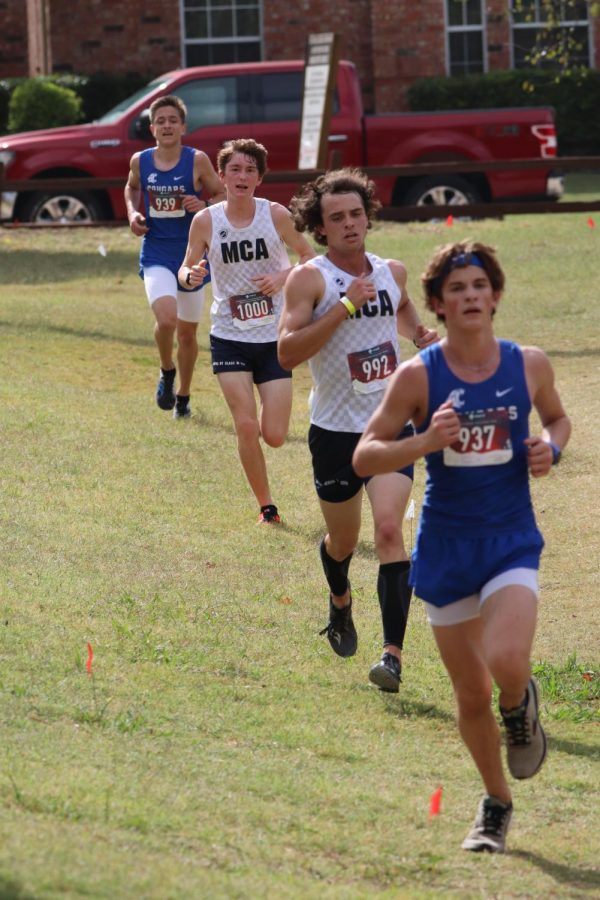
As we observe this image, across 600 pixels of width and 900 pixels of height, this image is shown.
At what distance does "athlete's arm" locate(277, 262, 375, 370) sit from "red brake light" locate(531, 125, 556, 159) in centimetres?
1606

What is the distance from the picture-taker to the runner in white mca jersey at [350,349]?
690 centimetres

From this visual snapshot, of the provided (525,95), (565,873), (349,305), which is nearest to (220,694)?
(349,305)

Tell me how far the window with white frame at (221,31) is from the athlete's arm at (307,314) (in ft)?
83.7

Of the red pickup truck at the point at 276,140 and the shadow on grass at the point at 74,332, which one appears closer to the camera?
the shadow on grass at the point at 74,332

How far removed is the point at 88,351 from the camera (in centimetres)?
1556

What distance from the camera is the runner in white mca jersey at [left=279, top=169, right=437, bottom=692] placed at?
22.6ft

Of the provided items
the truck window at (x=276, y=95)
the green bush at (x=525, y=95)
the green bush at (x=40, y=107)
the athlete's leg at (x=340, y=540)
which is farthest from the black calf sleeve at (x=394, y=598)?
the green bush at (x=525, y=95)

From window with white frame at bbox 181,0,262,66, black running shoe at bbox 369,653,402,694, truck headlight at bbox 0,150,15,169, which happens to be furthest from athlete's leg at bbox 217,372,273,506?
window with white frame at bbox 181,0,262,66

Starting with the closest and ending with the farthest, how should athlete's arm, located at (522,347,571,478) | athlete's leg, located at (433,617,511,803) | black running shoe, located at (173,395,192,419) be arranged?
athlete's arm, located at (522,347,571,478) → athlete's leg, located at (433,617,511,803) → black running shoe, located at (173,395,192,419)

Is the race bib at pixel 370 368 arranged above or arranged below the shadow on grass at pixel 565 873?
above

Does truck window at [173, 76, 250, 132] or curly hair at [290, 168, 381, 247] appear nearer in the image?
curly hair at [290, 168, 381, 247]

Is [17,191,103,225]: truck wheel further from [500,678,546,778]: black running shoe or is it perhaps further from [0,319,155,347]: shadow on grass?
[500,678,546,778]: black running shoe

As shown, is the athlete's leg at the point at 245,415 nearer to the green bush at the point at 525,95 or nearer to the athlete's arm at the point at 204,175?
the athlete's arm at the point at 204,175

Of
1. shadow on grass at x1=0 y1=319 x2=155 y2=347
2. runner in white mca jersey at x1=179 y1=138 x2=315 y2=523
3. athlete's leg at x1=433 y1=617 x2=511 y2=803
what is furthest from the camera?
shadow on grass at x1=0 y1=319 x2=155 y2=347
